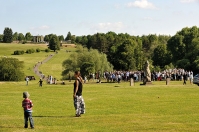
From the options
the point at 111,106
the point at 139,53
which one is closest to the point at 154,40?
the point at 139,53

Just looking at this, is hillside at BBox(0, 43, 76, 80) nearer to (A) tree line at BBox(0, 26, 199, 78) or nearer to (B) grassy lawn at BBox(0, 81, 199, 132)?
(A) tree line at BBox(0, 26, 199, 78)

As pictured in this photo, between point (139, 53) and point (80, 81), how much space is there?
114 m

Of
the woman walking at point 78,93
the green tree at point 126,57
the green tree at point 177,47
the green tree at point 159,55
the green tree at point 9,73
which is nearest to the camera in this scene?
the woman walking at point 78,93

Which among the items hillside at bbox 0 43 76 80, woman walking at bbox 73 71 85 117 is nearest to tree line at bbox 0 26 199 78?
hillside at bbox 0 43 76 80

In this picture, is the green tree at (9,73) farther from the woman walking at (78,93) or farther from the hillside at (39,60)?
the woman walking at (78,93)

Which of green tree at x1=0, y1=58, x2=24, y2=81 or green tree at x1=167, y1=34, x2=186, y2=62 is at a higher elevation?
green tree at x1=167, y1=34, x2=186, y2=62

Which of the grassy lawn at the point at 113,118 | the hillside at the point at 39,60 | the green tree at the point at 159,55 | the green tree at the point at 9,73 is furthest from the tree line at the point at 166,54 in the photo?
the grassy lawn at the point at 113,118

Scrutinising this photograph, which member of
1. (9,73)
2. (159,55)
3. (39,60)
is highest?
(159,55)

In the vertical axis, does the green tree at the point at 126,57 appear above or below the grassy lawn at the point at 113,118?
above

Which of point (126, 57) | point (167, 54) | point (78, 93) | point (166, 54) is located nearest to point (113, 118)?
point (78, 93)

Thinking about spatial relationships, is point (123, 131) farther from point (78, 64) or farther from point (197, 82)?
point (78, 64)

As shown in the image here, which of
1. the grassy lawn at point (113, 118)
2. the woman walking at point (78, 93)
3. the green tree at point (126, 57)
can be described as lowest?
the grassy lawn at point (113, 118)

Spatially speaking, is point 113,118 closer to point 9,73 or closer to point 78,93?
point 78,93

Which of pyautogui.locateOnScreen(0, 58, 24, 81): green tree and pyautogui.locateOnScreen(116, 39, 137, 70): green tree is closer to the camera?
pyautogui.locateOnScreen(0, 58, 24, 81): green tree
